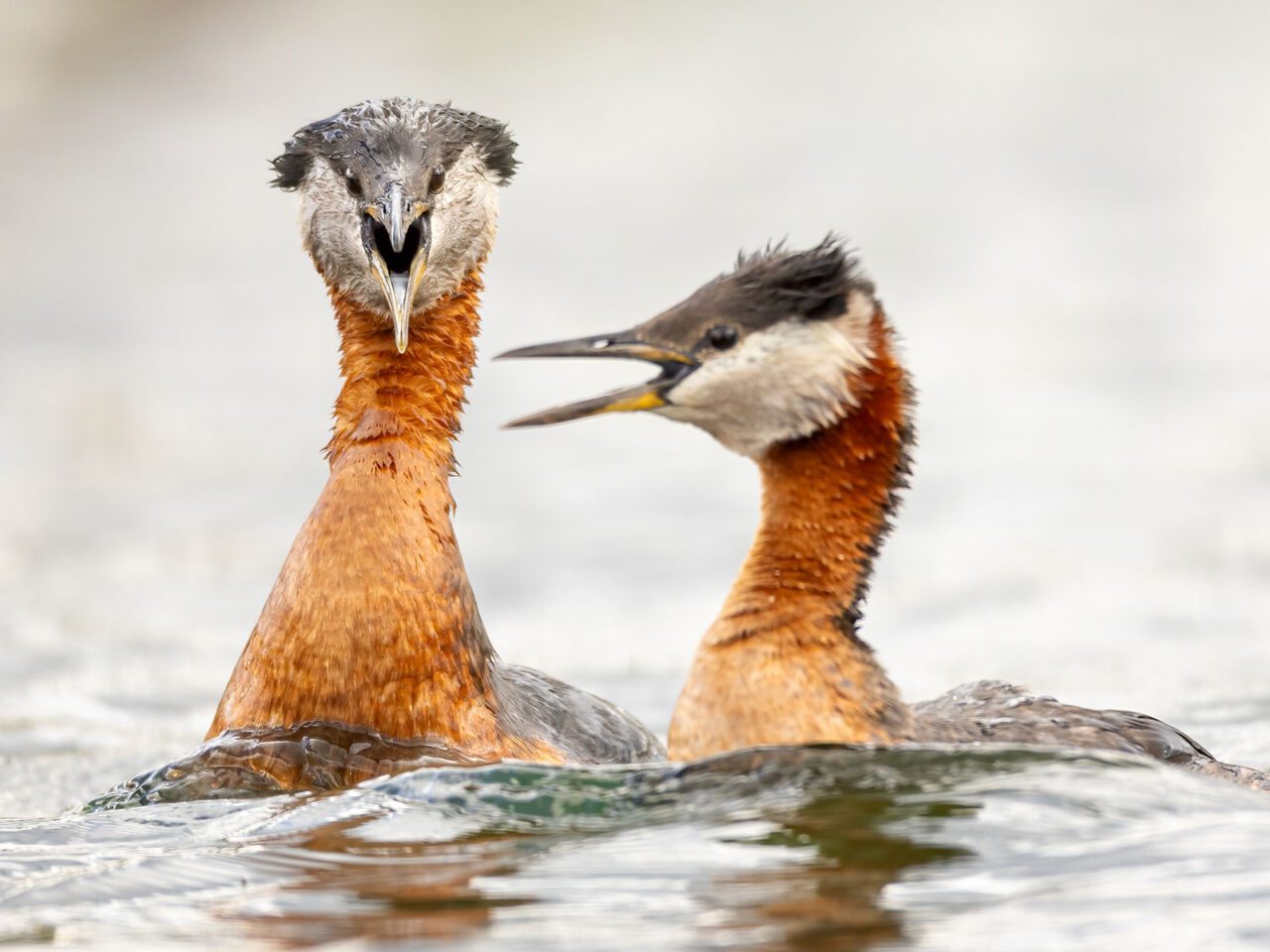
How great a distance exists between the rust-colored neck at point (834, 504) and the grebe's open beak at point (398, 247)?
2199 millimetres

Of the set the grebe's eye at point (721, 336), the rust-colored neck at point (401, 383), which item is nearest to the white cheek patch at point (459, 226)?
the rust-colored neck at point (401, 383)

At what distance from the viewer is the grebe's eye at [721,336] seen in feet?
26.1

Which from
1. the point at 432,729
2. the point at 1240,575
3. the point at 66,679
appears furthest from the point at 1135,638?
the point at 432,729

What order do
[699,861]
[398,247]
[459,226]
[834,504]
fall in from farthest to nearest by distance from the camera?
[459,226] → [398,247] → [834,504] → [699,861]

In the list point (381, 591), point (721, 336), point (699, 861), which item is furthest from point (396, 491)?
point (699, 861)

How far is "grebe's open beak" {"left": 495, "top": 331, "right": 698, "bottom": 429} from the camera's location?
307 inches

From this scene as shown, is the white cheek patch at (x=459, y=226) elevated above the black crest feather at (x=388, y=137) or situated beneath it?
situated beneath

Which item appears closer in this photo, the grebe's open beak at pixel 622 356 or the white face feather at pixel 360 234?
the grebe's open beak at pixel 622 356

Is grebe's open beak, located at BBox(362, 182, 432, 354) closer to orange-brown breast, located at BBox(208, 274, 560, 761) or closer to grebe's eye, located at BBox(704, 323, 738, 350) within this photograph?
orange-brown breast, located at BBox(208, 274, 560, 761)

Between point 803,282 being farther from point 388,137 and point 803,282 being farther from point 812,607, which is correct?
point 388,137

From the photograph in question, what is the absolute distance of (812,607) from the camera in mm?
7898

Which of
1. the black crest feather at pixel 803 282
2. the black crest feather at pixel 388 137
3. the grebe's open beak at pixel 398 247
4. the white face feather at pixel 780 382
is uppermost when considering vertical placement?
the black crest feather at pixel 388 137

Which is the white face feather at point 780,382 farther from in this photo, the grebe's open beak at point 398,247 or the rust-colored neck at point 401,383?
the rust-colored neck at point 401,383

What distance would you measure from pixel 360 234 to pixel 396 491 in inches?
45.8
